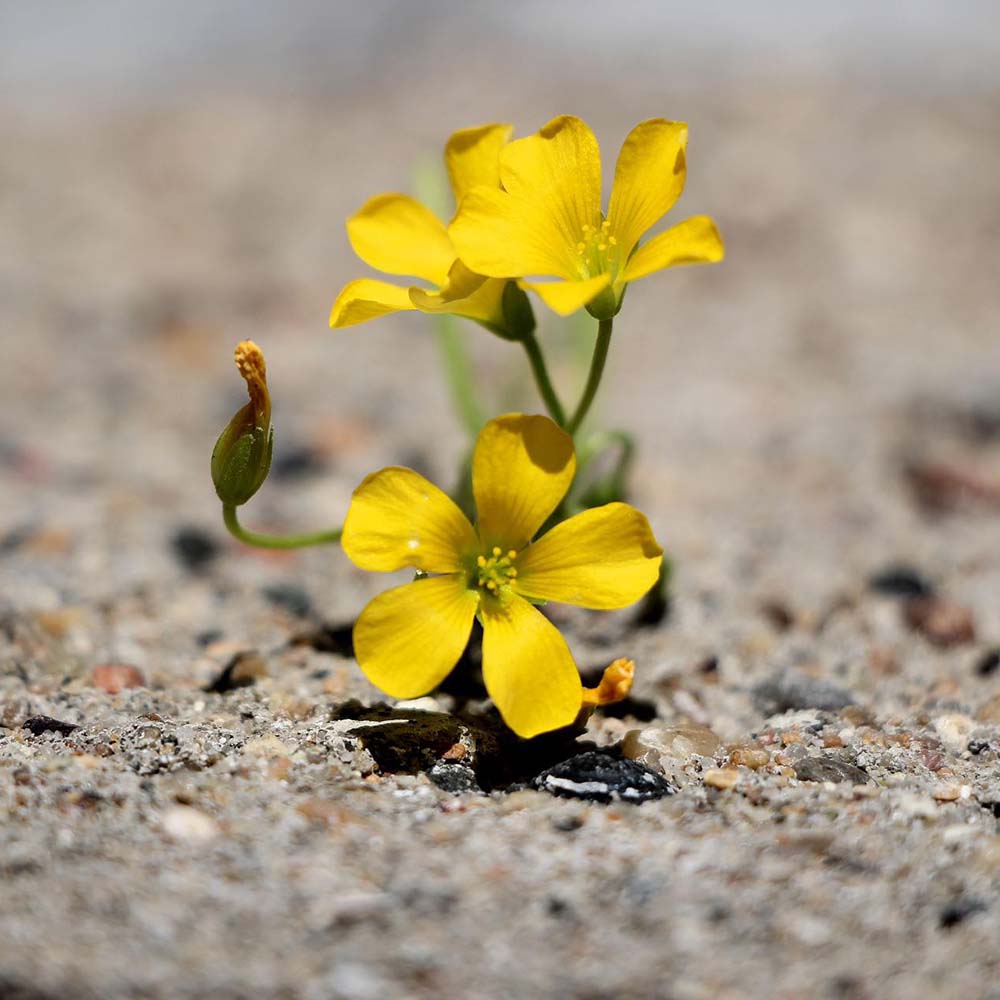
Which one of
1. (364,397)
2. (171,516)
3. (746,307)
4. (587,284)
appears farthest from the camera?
(746,307)

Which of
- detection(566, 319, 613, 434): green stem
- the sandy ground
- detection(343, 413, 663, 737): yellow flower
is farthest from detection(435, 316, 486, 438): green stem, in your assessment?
detection(343, 413, 663, 737): yellow flower

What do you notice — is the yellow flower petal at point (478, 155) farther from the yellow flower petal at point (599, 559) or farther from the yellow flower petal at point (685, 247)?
the yellow flower petal at point (599, 559)

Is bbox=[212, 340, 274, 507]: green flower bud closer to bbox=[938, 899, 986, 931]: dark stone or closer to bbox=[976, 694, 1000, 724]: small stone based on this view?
bbox=[938, 899, 986, 931]: dark stone

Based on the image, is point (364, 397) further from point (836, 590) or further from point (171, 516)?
point (836, 590)

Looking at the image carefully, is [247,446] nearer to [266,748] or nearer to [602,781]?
[266,748]

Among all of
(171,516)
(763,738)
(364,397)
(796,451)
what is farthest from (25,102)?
(763,738)

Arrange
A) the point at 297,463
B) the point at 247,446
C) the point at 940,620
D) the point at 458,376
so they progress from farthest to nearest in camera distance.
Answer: the point at 297,463, the point at 458,376, the point at 940,620, the point at 247,446

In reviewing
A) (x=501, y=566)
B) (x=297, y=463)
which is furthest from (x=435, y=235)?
(x=297, y=463)
